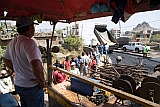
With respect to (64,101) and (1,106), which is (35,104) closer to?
(1,106)

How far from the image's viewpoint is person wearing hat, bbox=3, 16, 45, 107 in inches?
64.8

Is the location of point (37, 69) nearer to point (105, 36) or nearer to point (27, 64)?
point (27, 64)

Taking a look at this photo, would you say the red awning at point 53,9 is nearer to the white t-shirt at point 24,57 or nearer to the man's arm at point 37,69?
the white t-shirt at point 24,57

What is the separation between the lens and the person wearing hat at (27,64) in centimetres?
165

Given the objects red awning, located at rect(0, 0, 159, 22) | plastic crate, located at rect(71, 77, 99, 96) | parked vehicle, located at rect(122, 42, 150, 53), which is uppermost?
red awning, located at rect(0, 0, 159, 22)

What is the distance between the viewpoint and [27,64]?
176 centimetres

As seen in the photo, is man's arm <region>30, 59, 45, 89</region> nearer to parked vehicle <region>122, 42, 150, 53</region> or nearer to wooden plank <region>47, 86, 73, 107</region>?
wooden plank <region>47, 86, 73, 107</region>

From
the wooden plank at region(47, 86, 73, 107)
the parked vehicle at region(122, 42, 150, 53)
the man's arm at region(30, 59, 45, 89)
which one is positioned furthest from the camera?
the parked vehicle at region(122, 42, 150, 53)

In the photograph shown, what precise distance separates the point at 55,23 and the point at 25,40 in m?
1.94

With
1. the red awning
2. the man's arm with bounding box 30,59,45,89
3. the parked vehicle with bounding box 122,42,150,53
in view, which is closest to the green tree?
the parked vehicle with bounding box 122,42,150,53

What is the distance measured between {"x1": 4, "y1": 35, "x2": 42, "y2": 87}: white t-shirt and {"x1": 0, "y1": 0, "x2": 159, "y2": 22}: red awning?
101 centimetres

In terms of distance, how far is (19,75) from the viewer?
1.83 metres

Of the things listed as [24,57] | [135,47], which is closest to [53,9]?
[24,57]

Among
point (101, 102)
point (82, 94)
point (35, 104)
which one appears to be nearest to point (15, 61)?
point (35, 104)
